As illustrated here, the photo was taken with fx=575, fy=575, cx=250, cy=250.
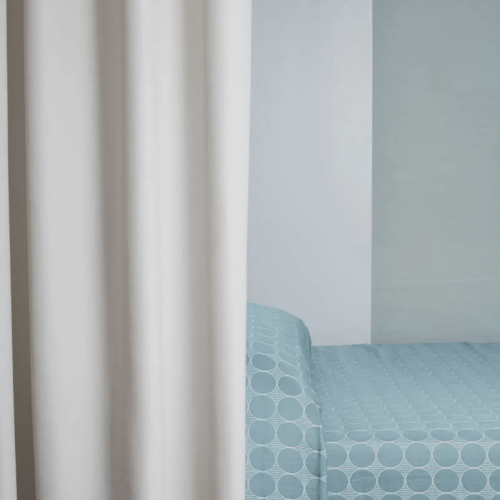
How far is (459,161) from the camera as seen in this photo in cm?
261

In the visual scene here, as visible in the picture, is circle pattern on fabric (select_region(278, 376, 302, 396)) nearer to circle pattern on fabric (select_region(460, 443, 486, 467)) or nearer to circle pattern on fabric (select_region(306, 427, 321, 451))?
circle pattern on fabric (select_region(306, 427, 321, 451))

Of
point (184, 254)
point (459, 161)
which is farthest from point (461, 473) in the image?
point (459, 161)

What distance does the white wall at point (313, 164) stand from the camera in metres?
2.58

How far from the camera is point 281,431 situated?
4.95 feet

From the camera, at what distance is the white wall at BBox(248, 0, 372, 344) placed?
258 cm

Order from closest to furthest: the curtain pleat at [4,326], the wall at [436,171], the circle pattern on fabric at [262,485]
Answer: the curtain pleat at [4,326] → the circle pattern on fabric at [262,485] → the wall at [436,171]

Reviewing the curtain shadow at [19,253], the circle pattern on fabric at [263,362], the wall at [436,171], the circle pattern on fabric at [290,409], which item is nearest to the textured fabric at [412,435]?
the circle pattern on fabric at [290,409]

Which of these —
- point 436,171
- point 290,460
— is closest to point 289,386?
point 290,460

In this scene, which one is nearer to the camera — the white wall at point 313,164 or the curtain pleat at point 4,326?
the curtain pleat at point 4,326

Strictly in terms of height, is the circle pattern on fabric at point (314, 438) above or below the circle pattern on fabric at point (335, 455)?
above

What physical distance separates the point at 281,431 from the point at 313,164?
1.44 meters

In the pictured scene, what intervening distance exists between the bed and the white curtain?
58 centimetres

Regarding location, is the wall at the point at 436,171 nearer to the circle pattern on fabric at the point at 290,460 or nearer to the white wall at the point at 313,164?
the white wall at the point at 313,164

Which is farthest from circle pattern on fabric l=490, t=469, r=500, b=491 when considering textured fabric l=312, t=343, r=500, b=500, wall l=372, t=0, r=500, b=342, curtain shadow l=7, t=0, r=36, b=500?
wall l=372, t=0, r=500, b=342
